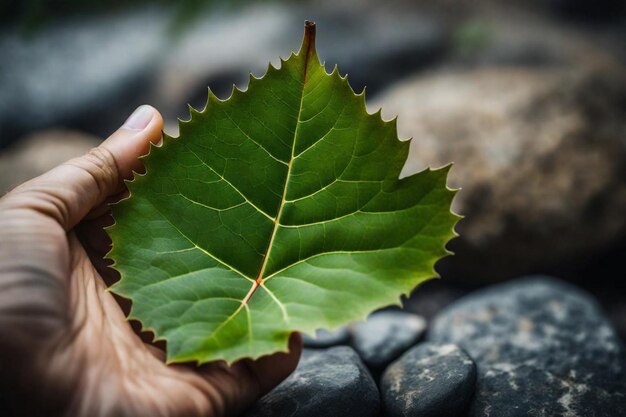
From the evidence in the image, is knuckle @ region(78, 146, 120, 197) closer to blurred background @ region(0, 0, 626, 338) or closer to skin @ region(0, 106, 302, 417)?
skin @ region(0, 106, 302, 417)

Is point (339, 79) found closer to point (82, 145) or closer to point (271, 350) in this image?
point (271, 350)

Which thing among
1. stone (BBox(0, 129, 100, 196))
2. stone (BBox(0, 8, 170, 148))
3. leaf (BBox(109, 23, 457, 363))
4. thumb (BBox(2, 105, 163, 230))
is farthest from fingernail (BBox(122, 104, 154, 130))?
stone (BBox(0, 8, 170, 148))

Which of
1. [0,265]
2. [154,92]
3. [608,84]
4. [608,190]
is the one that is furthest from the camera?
Answer: [154,92]

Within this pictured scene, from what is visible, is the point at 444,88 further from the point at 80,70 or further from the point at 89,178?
the point at 80,70

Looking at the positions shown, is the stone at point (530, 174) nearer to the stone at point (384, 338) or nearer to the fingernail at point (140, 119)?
the stone at point (384, 338)

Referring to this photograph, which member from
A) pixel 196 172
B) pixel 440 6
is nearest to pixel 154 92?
pixel 440 6

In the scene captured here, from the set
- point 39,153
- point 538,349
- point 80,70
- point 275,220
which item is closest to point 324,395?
point 275,220

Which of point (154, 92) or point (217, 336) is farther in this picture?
point (154, 92)
